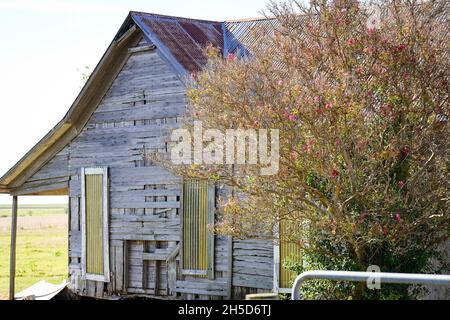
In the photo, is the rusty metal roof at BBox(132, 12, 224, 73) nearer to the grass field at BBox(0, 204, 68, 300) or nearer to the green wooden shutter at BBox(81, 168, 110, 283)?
the green wooden shutter at BBox(81, 168, 110, 283)

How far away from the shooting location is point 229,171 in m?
13.9

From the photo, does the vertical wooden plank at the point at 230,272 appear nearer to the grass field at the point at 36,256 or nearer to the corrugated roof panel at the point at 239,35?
the corrugated roof panel at the point at 239,35

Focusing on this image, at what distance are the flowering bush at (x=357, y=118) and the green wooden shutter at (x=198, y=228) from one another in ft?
14.1

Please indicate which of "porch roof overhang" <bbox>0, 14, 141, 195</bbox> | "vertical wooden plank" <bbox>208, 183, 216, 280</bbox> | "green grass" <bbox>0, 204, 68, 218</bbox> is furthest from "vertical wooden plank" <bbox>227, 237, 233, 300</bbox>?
"green grass" <bbox>0, 204, 68, 218</bbox>

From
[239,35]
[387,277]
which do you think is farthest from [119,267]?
Answer: [387,277]

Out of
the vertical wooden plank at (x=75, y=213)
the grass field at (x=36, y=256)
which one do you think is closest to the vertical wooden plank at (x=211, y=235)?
the vertical wooden plank at (x=75, y=213)

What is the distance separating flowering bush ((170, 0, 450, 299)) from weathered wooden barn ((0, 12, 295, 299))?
12.6ft

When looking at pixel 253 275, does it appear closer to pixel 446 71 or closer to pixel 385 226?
pixel 385 226

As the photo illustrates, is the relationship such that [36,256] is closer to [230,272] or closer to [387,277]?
[230,272]

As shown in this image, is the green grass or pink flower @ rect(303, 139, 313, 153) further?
the green grass

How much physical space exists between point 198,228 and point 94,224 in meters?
3.26

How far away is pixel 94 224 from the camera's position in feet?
66.8

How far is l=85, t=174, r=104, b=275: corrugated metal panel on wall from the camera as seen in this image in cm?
2022
